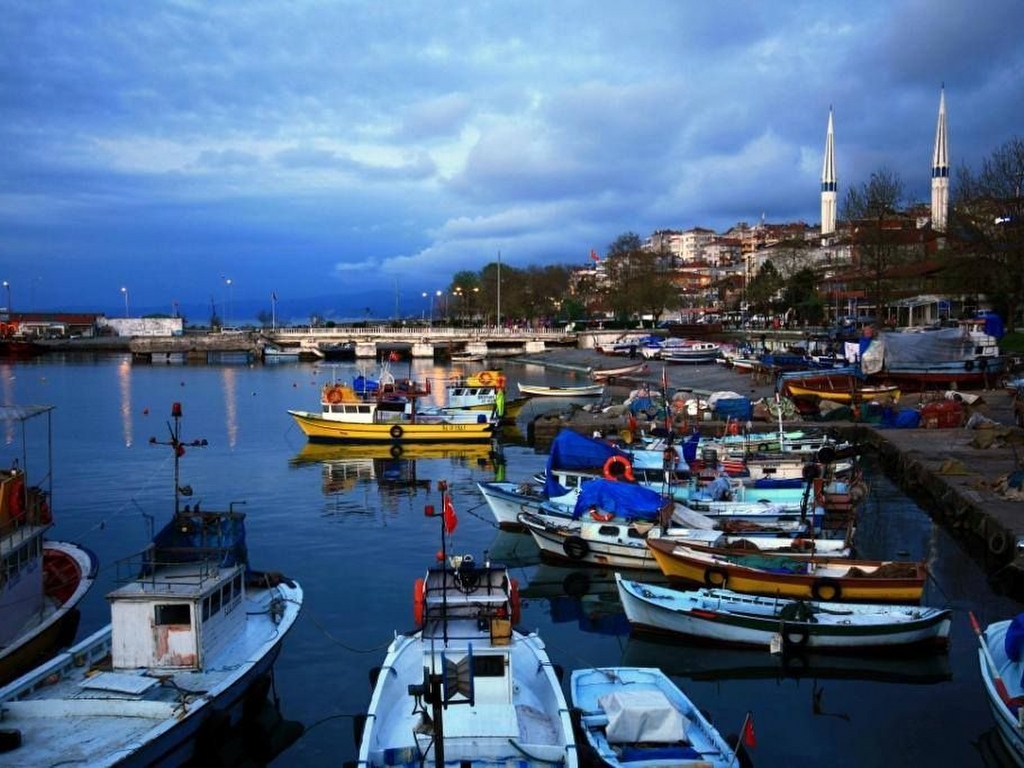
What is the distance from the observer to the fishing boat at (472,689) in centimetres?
1204

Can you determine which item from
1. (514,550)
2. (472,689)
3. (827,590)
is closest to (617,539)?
(514,550)

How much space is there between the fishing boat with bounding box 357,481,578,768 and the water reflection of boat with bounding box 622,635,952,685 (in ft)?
14.1

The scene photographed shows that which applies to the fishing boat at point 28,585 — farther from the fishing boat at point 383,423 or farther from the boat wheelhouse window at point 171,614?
the fishing boat at point 383,423

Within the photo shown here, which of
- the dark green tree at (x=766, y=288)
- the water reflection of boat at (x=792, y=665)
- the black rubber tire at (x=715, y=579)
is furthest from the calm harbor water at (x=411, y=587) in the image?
the dark green tree at (x=766, y=288)

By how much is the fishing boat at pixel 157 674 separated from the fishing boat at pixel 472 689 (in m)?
2.69

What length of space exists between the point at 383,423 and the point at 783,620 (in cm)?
3408

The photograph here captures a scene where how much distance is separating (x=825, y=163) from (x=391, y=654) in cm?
15698

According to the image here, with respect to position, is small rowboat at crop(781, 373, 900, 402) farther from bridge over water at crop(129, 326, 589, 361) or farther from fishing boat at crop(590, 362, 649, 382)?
bridge over water at crop(129, 326, 589, 361)

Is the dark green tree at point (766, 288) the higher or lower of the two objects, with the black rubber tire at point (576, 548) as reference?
higher

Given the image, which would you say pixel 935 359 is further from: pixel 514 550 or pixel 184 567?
pixel 184 567

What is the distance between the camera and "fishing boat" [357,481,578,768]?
39.5 ft

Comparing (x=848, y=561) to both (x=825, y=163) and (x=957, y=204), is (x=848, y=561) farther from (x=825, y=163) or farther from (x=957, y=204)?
(x=825, y=163)

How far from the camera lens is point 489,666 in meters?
13.3

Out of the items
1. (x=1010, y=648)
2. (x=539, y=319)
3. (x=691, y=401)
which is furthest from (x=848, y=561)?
(x=539, y=319)
